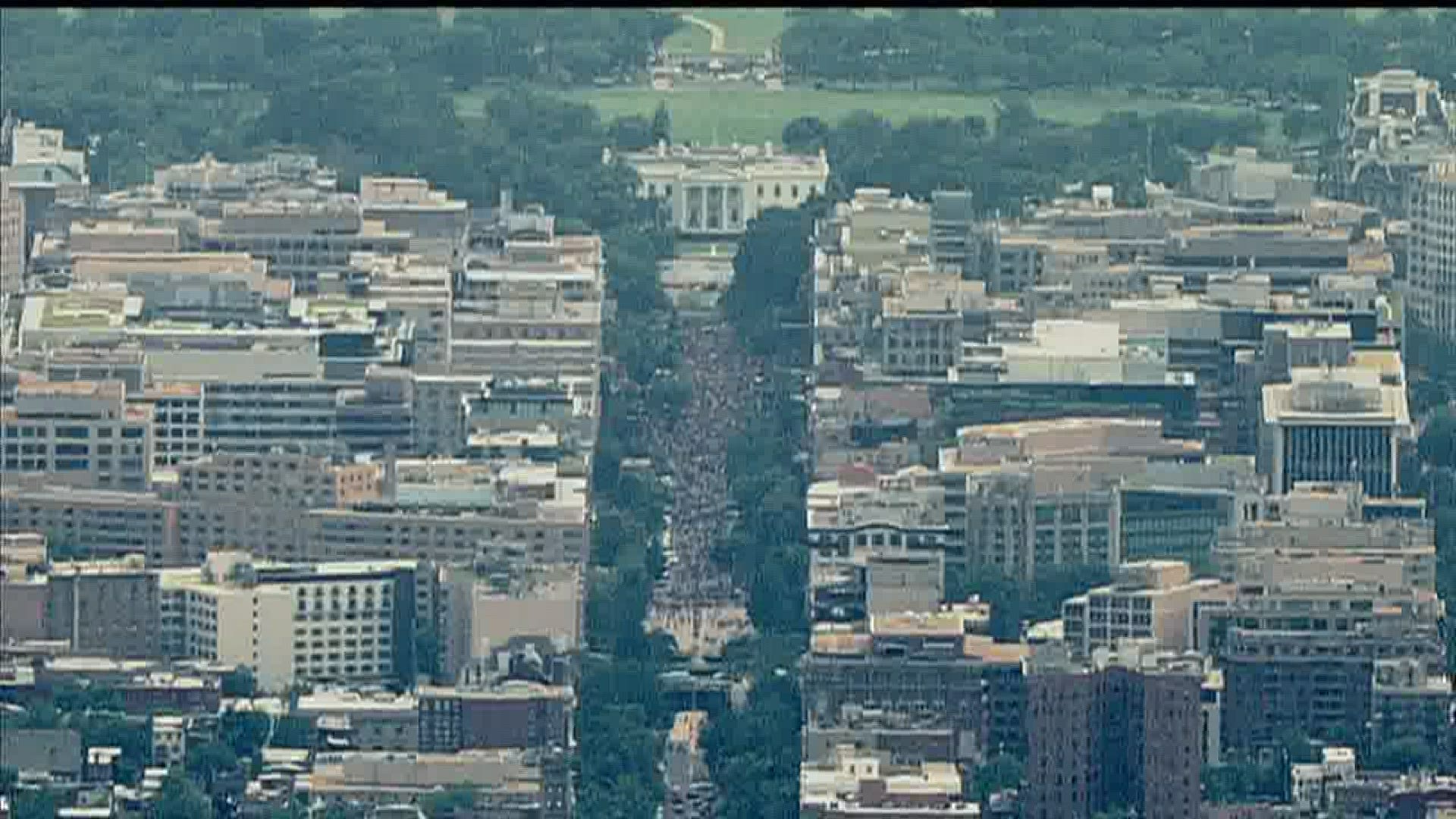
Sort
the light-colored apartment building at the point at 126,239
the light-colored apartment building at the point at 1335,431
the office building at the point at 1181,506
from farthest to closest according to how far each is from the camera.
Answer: the light-colored apartment building at the point at 126,239, the light-colored apartment building at the point at 1335,431, the office building at the point at 1181,506

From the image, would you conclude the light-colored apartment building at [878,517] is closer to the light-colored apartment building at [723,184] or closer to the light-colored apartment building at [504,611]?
the light-colored apartment building at [504,611]

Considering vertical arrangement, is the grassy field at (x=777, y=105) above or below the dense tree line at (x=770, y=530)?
above

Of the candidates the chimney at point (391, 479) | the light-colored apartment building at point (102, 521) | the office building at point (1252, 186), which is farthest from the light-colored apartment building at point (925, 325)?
the light-colored apartment building at point (102, 521)

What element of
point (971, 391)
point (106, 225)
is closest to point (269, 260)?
point (106, 225)

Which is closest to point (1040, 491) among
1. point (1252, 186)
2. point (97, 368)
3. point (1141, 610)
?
point (1141, 610)

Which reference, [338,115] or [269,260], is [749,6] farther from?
[269,260]

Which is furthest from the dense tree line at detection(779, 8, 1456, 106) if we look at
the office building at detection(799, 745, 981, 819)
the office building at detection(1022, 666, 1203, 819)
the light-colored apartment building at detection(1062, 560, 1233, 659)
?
the office building at detection(799, 745, 981, 819)
